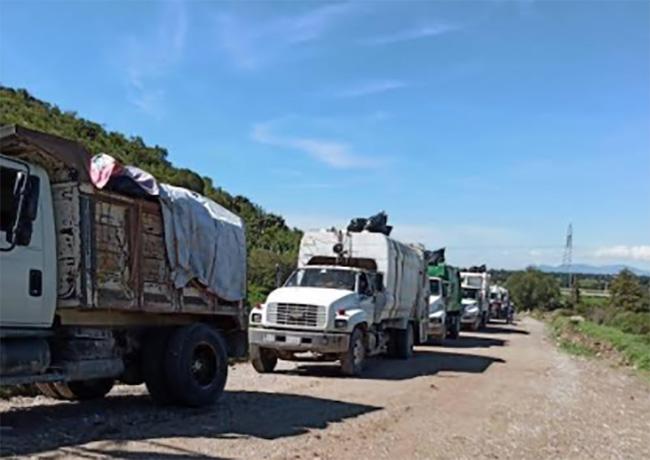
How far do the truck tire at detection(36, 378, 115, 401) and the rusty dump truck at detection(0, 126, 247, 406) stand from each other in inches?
0.8

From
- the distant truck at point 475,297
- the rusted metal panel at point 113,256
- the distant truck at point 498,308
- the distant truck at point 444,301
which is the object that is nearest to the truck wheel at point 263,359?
the rusted metal panel at point 113,256

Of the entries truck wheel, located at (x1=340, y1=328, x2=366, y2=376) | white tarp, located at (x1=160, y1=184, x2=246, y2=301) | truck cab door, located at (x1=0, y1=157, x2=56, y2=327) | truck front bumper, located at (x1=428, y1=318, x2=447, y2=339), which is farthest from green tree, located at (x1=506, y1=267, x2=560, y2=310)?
truck cab door, located at (x1=0, y1=157, x2=56, y2=327)

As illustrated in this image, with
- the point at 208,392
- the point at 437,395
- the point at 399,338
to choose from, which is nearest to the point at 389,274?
the point at 399,338

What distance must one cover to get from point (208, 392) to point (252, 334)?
5246 millimetres

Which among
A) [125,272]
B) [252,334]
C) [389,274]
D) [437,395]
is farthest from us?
[389,274]

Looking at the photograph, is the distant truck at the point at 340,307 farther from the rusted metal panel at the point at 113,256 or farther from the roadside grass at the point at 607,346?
the roadside grass at the point at 607,346

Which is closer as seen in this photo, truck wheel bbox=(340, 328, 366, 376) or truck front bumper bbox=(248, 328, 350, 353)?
truck front bumper bbox=(248, 328, 350, 353)

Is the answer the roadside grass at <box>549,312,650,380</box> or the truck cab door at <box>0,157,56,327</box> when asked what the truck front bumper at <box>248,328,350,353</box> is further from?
the roadside grass at <box>549,312,650,380</box>

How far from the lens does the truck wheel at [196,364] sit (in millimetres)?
10914

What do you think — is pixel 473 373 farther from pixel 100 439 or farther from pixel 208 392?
pixel 100 439

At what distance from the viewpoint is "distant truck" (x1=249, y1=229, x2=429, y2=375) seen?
1662 centimetres

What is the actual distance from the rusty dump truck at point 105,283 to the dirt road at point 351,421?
1.84 ft

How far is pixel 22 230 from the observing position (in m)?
8.51

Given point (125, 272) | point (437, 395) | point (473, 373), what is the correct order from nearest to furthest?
1. point (125, 272)
2. point (437, 395)
3. point (473, 373)
